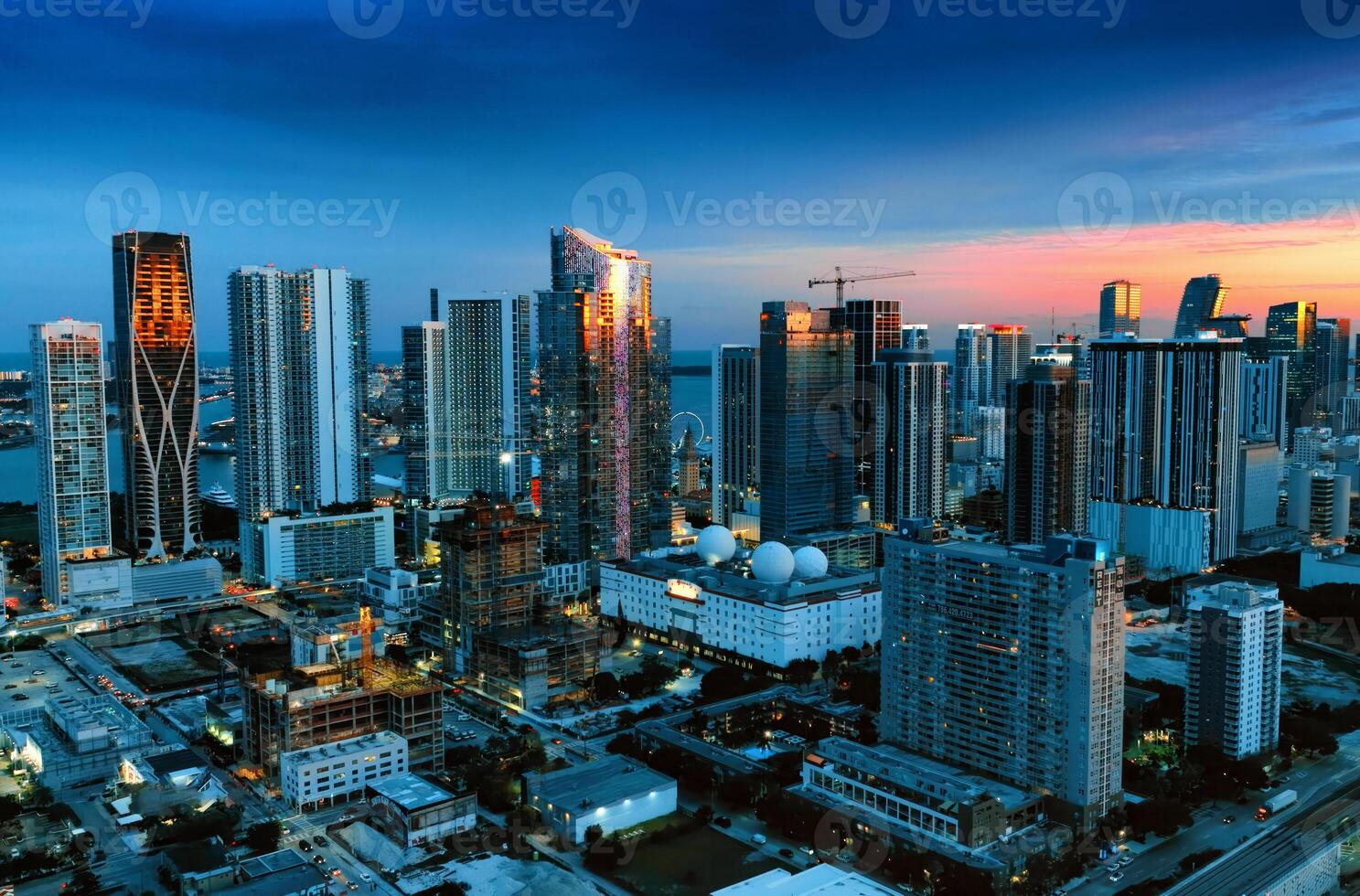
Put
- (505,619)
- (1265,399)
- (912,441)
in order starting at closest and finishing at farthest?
(505,619), (912,441), (1265,399)

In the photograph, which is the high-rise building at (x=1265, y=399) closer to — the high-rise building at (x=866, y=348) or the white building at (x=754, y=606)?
the high-rise building at (x=866, y=348)

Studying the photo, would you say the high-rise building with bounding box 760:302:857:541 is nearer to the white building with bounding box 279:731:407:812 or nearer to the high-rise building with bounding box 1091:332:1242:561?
the high-rise building with bounding box 1091:332:1242:561

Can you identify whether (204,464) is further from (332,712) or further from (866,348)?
(332,712)

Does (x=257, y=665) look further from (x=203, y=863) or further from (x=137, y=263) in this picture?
(x=137, y=263)

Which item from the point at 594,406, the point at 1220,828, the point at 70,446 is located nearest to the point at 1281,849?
the point at 1220,828

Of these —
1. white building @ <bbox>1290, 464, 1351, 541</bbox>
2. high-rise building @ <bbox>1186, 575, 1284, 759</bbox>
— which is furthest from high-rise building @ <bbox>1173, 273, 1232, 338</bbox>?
high-rise building @ <bbox>1186, 575, 1284, 759</bbox>
